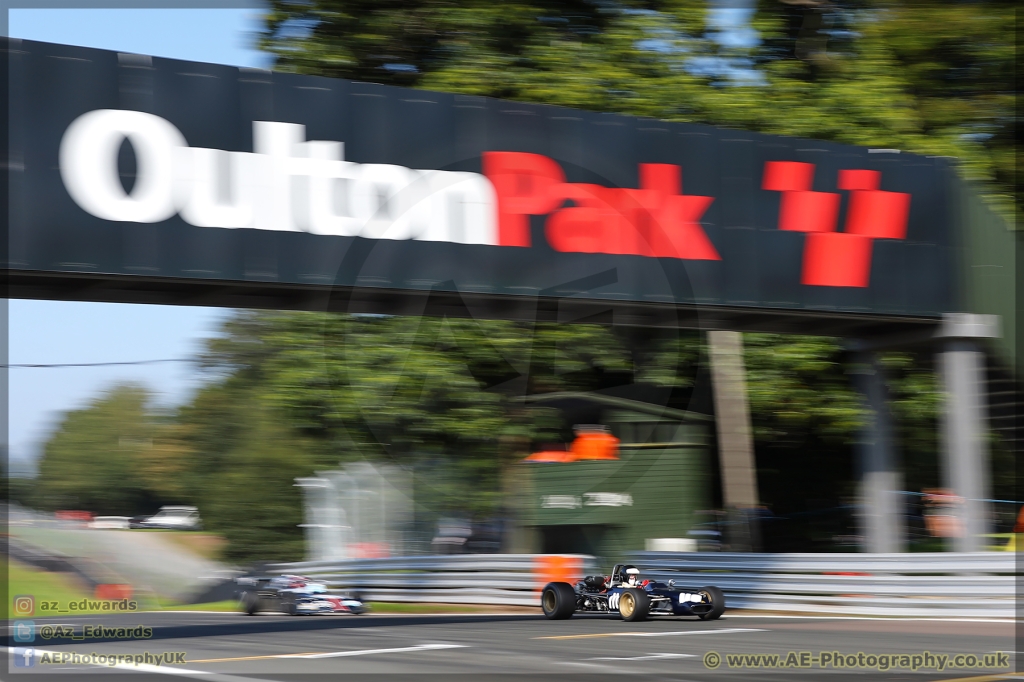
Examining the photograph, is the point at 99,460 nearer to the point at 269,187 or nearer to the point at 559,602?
the point at 559,602

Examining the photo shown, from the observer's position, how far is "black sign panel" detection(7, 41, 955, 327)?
999 cm

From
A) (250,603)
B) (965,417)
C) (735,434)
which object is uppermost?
(965,417)

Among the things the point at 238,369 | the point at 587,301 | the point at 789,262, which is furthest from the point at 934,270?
the point at 238,369

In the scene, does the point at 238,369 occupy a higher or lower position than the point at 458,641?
higher

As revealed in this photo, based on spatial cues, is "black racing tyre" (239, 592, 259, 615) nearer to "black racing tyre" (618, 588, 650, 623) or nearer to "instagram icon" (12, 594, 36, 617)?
"instagram icon" (12, 594, 36, 617)

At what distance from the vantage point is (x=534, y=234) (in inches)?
471

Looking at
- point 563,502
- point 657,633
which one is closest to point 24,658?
point 657,633

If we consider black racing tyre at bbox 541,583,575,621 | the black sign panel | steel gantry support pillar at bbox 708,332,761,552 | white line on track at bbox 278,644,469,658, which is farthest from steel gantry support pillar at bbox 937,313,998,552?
white line on track at bbox 278,644,469,658

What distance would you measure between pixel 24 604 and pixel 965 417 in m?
11.4

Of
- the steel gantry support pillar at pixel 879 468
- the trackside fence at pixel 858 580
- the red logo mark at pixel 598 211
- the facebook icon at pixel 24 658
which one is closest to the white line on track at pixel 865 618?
the trackside fence at pixel 858 580

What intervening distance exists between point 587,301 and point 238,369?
40.1m

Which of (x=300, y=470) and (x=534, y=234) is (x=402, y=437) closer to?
(x=534, y=234)

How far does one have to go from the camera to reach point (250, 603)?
16.3 metres

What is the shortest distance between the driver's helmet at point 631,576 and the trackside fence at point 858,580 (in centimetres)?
236
